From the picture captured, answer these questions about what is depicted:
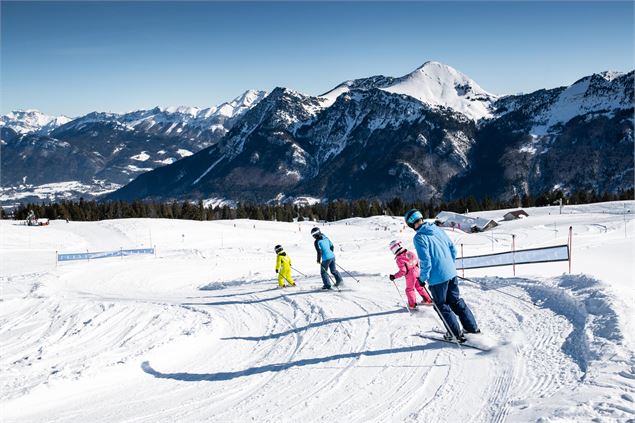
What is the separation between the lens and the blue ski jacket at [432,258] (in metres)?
8.16

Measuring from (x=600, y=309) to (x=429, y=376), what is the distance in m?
4.08

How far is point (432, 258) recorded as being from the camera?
26.9 feet

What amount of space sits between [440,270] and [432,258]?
24 cm

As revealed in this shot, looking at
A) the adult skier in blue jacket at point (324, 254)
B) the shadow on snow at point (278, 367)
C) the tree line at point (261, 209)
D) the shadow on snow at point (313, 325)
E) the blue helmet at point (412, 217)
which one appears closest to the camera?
the shadow on snow at point (278, 367)

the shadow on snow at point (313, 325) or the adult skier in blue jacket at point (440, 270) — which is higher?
the adult skier in blue jacket at point (440, 270)

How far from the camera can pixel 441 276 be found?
26.9 feet

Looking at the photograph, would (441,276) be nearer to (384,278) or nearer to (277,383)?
(277,383)

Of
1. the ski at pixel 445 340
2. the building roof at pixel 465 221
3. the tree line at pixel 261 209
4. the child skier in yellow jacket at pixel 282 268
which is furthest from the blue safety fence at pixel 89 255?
the tree line at pixel 261 209

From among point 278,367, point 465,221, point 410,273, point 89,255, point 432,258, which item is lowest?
point 465,221

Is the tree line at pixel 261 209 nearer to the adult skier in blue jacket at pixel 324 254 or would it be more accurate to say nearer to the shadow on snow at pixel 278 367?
the adult skier in blue jacket at pixel 324 254

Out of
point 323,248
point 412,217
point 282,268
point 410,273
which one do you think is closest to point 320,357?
point 412,217

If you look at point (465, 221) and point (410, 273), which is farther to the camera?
point (465, 221)

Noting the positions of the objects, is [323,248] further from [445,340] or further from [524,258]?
[524,258]

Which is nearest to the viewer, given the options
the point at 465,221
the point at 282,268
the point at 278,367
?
the point at 278,367
